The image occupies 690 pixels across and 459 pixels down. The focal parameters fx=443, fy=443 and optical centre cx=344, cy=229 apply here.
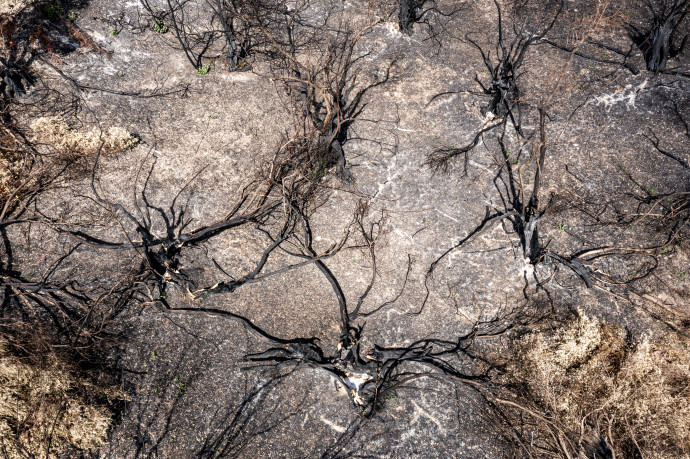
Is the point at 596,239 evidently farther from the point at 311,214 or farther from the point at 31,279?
the point at 31,279

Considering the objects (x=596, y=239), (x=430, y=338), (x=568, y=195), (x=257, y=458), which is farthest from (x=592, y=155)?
(x=257, y=458)

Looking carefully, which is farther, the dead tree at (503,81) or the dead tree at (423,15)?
the dead tree at (423,15)

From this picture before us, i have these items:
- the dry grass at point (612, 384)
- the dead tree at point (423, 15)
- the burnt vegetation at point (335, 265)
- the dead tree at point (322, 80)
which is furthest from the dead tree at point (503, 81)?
the dry grass at point (612, 384)

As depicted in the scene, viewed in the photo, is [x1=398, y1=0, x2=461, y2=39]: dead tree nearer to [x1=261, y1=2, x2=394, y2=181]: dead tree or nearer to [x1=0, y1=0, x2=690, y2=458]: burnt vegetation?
[x1=261, y1=2, x2=394, y2=181]: dead tree

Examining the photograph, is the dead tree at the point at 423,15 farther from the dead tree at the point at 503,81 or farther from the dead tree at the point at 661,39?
the dead tree at the point at 661,39

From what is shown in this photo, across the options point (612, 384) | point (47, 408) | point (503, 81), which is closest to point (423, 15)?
point (503, 81)

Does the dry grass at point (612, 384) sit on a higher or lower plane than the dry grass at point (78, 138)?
lower
